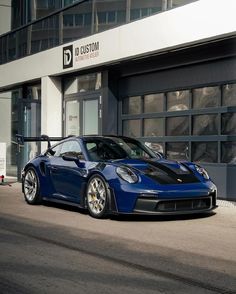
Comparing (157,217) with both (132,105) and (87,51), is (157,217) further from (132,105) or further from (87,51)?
(87,51)

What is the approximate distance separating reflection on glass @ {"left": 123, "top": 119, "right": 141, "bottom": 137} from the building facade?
0.10ft

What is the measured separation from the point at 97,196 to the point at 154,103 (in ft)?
19.0

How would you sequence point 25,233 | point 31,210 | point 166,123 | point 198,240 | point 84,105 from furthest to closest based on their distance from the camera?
point 84,105, point 166,123, point 31,210, point 25,233, point 198,240

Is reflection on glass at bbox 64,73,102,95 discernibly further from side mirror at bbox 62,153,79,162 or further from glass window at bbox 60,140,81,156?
side mirror at bbox 62,153,79,162

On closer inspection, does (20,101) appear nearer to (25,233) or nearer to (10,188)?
(10,188)

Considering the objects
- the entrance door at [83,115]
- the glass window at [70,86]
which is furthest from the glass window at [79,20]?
the entrance door at [83,115]

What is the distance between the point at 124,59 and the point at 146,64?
560mm

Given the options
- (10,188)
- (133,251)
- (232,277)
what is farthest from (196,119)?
(232,277)

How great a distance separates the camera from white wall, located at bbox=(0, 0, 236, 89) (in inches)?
458

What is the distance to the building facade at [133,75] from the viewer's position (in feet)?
41.1

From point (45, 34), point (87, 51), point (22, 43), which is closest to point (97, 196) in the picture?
point (87, 51)

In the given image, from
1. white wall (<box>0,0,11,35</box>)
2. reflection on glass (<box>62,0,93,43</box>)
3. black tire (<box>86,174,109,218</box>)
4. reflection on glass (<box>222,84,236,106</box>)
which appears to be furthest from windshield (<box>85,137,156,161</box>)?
white wall (<box>0,0,11,35</box>)

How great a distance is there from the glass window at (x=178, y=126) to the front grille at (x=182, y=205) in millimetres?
4575

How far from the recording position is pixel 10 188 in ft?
52.9
